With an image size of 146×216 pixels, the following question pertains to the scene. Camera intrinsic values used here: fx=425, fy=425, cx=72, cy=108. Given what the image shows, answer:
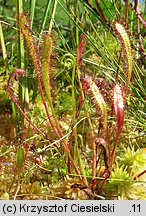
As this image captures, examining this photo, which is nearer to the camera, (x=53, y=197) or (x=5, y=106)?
(x=53, y=197)

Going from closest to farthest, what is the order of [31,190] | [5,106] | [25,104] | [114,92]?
[114,92]
[31,190]
[25,104]
[5,106]

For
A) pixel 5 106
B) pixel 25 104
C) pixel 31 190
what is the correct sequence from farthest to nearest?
pixel 5 106 < pixel 25 104 < pixel 31 190

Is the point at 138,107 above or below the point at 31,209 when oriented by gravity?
above

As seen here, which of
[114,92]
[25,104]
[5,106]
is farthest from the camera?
[5,106]

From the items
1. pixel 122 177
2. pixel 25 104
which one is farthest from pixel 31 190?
pixel 25 104

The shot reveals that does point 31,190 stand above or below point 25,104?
below

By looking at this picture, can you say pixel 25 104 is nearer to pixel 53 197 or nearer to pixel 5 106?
pixel 5 106

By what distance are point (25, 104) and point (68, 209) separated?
422 mm

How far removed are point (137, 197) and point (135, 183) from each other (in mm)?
26

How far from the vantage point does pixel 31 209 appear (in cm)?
72

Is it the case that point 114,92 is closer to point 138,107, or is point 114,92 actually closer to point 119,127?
point 119,127

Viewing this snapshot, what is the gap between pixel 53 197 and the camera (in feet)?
2.61

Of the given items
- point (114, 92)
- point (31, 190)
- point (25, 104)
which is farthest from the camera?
point (25, 104)

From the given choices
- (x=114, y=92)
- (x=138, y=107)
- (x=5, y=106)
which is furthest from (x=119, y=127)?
(x=5, y=106)
